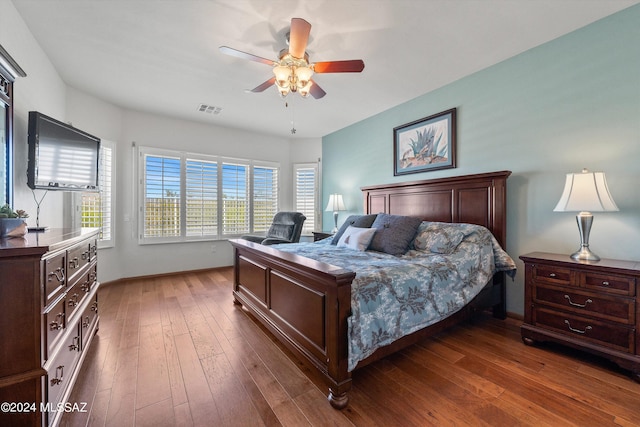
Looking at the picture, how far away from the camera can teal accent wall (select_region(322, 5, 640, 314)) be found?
211cm

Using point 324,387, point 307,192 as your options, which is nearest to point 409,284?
point 324,387

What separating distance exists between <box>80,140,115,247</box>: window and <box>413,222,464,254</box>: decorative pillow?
14.2ft

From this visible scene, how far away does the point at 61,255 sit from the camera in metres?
1.47

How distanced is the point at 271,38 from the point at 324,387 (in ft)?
9.34

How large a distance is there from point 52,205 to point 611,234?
5.49 meters

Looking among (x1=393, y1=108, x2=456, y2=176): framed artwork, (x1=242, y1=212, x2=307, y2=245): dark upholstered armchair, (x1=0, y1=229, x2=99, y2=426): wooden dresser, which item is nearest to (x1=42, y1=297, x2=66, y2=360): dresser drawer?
(x1=0, y1=229, x2=99, y2=426): wooden dresser

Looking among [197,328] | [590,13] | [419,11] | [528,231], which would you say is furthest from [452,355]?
[590,13]

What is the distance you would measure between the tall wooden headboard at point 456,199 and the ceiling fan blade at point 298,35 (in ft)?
7.17

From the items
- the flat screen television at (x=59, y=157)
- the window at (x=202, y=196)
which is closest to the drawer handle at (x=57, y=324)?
the flat screen television at (x=59, y=157)

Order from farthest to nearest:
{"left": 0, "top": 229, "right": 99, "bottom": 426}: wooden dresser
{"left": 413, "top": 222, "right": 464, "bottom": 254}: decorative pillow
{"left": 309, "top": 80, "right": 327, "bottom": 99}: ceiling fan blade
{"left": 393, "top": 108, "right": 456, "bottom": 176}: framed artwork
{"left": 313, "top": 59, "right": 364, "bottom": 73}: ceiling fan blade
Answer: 1. {"left": 393, "top": 108, "right": 456, "bottom": 176}: framed artwork
2. {"left": 413, "top": 222, "right": 464, "bottom": 254}: decorative pillow
3. {"left": 309, "top": 80, "right": 327, "bottom": 99}: ceiling fan blade
4. {"left": 313, "top": 59, "right": 364, "bottom": 73}: ceiling fan blade
5. {"left": 0, "top": 229, "right": 99, "bottom": 426}: wooden dresser

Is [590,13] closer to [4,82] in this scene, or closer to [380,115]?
[380,115]

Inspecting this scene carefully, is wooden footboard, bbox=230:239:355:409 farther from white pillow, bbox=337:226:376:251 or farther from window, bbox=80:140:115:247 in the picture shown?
window, bbox=80:140:115:247

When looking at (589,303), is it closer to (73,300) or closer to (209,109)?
(73,300)

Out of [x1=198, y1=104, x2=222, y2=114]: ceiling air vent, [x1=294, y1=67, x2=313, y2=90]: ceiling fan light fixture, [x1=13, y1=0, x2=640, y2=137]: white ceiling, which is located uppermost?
[x1=198, y1=104, x2=222, y2=114]: ceiling air vent
